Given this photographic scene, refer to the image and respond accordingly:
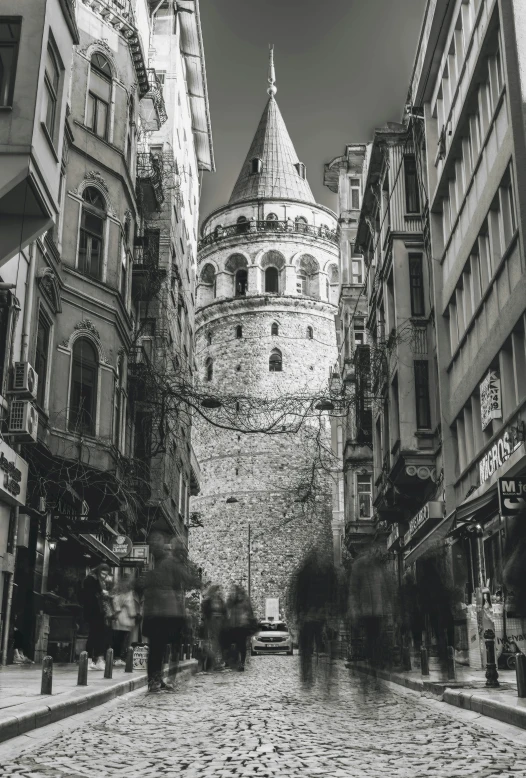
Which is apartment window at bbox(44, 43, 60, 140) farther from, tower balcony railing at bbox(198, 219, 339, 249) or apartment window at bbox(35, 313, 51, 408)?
tower balcony railing at bbox(198, 219, 339, 249)

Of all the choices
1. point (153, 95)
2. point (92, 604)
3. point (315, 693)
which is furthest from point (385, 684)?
point (153, 95)

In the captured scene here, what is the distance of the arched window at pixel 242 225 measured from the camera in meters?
69.5

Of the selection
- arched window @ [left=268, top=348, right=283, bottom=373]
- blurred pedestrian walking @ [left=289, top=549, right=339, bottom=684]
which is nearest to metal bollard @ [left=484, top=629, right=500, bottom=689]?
blurred pedestrian walking @ [left=289, top=549, right=339, bottom=684]

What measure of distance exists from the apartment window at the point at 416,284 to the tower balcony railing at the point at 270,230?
1683 inches

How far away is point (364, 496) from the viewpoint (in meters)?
43.4

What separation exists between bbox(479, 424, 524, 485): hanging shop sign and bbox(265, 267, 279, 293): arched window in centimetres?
5021

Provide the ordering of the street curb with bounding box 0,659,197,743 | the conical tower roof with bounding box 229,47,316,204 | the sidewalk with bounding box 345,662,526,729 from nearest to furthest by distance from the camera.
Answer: the street curb with bounding box 0,659,197,743 → the sidewalk with bounding box 345,662,526,729 → the conical tower roof with bounding box 229,47,316,204

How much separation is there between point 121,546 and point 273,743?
50.1 ft

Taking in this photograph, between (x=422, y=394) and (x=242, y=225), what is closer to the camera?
(x=422, y=394)

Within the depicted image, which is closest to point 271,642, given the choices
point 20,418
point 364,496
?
point 364,496

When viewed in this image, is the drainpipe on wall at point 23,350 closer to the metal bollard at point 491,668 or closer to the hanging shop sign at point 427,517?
the metal bollard at point 491,668

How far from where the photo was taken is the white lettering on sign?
53.5ft

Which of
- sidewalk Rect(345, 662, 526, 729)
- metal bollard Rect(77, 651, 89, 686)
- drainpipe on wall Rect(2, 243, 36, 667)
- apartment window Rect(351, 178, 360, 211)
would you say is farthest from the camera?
apartment window Rect(351, 178, 360, 211)

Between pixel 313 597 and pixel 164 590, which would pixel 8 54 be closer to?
pixel 164 590
